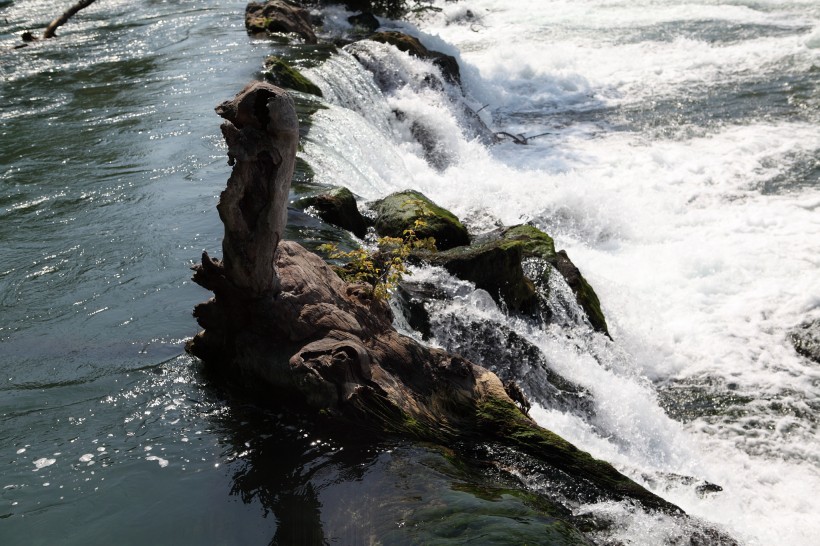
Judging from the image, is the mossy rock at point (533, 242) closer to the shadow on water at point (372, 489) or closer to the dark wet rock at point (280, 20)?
the shadow on water at point (372, 489)

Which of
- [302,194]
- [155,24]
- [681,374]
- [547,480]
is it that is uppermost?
[155,24]

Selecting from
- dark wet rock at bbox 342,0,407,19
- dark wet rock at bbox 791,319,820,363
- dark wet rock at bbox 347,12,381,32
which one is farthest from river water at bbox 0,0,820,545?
dark wet rock at bbox 342,0,407,19

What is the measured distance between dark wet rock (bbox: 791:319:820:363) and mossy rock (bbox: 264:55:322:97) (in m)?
9.13

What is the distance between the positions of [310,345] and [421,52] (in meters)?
14.1

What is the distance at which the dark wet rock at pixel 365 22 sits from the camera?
76.6 feet

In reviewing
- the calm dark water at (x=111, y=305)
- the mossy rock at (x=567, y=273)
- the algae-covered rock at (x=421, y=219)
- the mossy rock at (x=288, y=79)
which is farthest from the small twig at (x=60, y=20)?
the mossy rock at (x=567, y=273)

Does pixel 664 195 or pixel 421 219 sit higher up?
pixel 421 219

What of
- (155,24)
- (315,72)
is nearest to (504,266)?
(315,72)

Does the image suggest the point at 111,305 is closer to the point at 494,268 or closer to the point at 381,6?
the point at 494,268

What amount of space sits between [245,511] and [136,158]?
Result: 875 centimetres

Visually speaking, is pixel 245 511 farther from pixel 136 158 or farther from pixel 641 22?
pixel 641 22

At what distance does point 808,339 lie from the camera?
9766mm

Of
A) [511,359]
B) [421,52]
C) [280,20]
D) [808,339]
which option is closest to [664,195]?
[808,339]

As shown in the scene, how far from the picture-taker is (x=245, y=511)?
5414 mm
